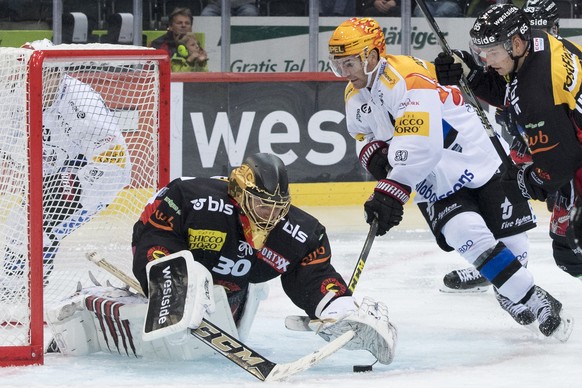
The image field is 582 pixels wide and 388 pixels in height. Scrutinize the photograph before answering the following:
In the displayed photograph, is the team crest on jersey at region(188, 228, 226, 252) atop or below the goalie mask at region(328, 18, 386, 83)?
below

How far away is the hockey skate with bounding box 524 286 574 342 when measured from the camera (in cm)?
399

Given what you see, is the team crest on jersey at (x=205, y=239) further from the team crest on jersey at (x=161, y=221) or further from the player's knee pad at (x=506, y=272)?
the player's knee pad at (x=506, y=272)

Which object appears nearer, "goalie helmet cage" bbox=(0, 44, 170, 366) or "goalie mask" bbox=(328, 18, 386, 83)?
"goalie helmet cage" bbox=(0, 44, 170, 366)

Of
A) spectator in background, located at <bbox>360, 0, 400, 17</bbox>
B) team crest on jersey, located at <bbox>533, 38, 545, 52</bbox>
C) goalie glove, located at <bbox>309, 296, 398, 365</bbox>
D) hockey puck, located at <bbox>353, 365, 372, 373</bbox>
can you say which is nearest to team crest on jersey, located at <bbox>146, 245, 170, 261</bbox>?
goalie glove, located at <bbox>309, 296, 398, 365</bbox>

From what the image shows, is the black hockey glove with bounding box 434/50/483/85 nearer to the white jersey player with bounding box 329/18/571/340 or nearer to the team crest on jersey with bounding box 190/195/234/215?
the white jersey player with bounding box 329/18/571/340

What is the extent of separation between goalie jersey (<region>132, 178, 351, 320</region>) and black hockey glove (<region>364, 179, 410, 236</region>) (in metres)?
0.38

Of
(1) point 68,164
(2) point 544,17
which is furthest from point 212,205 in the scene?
(2) point 544,17

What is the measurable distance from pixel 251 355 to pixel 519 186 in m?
1.09

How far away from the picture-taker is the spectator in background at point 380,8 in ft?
24.5

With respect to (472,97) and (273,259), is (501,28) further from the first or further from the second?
(273,259)

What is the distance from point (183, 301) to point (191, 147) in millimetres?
3710

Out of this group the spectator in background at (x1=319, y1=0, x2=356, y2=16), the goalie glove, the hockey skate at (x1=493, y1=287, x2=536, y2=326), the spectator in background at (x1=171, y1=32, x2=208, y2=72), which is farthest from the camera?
the spectator in background at (x1=319, y1=0, x2=356, y2=16)

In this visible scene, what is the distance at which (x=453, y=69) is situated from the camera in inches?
164

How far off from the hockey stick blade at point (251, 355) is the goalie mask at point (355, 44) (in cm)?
→ 105
